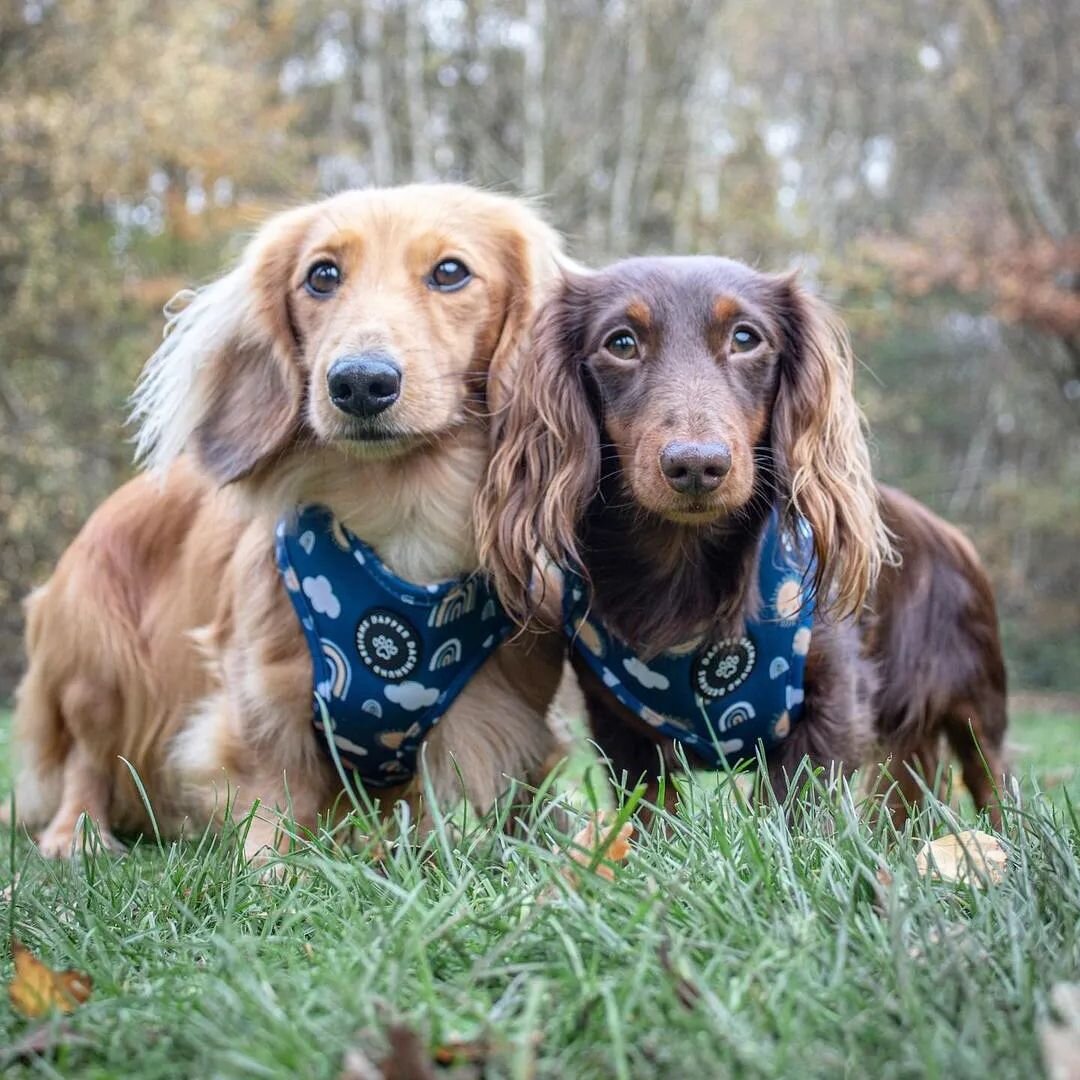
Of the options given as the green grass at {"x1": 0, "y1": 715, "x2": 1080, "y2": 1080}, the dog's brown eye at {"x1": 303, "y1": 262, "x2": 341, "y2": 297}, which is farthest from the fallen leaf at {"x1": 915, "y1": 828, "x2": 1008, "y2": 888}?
the dog's brown eye at {"x1": 303, "y1": 262, "x2": 341, "y2": 297}

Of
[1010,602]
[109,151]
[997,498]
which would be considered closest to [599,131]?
[109,151]

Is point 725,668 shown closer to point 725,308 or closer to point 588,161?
point 725,308

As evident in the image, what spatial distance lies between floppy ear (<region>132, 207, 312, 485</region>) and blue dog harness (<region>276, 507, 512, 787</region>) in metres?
0.25

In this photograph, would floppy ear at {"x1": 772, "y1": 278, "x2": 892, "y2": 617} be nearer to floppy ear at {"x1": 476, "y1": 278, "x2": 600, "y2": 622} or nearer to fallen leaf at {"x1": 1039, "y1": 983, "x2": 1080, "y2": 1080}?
floppy ear at {"x1": 476, "y1": 278, "x2": 600, "y2": 622}

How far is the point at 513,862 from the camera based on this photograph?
181 cm

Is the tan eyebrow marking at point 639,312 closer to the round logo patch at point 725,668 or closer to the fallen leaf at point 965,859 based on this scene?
the round logo patch at point 725,668

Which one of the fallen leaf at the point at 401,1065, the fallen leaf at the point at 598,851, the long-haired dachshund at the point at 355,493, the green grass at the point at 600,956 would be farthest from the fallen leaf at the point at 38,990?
the long-haired dachshund at the point at 355,493

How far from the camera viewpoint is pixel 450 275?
2.67 meters

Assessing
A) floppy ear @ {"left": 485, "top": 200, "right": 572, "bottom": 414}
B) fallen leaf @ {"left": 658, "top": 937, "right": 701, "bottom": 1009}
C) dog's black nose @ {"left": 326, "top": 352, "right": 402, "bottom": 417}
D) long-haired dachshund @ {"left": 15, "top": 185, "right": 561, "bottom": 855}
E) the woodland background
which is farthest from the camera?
the woodland background

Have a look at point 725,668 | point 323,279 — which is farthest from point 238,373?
point 725,668

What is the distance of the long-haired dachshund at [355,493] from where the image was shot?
2.55m

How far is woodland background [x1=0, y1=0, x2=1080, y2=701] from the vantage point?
9.15 meters

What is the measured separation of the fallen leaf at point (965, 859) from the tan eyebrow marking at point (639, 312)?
1097 mm

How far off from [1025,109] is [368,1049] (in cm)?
1132
